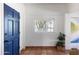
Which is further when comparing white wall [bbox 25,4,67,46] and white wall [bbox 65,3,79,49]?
white wall [bbox 25,4,67,46]

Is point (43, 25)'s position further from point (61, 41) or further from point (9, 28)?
point (9, 28)

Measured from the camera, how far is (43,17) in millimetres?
5254

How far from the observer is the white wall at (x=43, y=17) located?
16.9 feet

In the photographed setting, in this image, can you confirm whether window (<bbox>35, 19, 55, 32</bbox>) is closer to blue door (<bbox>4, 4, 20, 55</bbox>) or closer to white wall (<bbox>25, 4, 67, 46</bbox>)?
white wall (<bbox>25, 4, 67, 46</bbox>)

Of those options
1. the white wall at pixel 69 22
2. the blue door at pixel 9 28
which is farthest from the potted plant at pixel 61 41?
the blue door at pixel 9 28

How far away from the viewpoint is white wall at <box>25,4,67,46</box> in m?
5.14

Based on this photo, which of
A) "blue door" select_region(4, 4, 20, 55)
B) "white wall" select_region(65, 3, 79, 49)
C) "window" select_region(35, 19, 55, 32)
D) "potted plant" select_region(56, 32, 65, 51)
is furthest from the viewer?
"window" select_region(35, 19, 55, 32)

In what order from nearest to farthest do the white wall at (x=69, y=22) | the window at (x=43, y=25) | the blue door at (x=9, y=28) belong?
the blue door at (x=9, y=28) < the white wall at (x=69, y=22) < the window at (x=43, y=25)

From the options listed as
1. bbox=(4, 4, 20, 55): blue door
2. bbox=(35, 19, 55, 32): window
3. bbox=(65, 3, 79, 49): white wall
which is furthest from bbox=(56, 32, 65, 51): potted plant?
bbox=(4, 4, 20, 55): blue door

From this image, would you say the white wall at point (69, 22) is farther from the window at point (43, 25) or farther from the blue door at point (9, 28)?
the blue door at point (9, 28)

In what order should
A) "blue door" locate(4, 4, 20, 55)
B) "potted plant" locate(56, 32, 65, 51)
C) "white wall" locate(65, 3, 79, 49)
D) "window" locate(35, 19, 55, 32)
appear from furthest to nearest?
"window" locate(35, 19, 55, 32) → "potted plant" locate(56, 32, 65, 51) → "white wall" locate(65, 3, 79, 49) → "blue door" locate(4, 4, 20, 55)

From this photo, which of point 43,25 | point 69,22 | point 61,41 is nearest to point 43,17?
point 43,25

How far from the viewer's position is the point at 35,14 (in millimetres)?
5227
